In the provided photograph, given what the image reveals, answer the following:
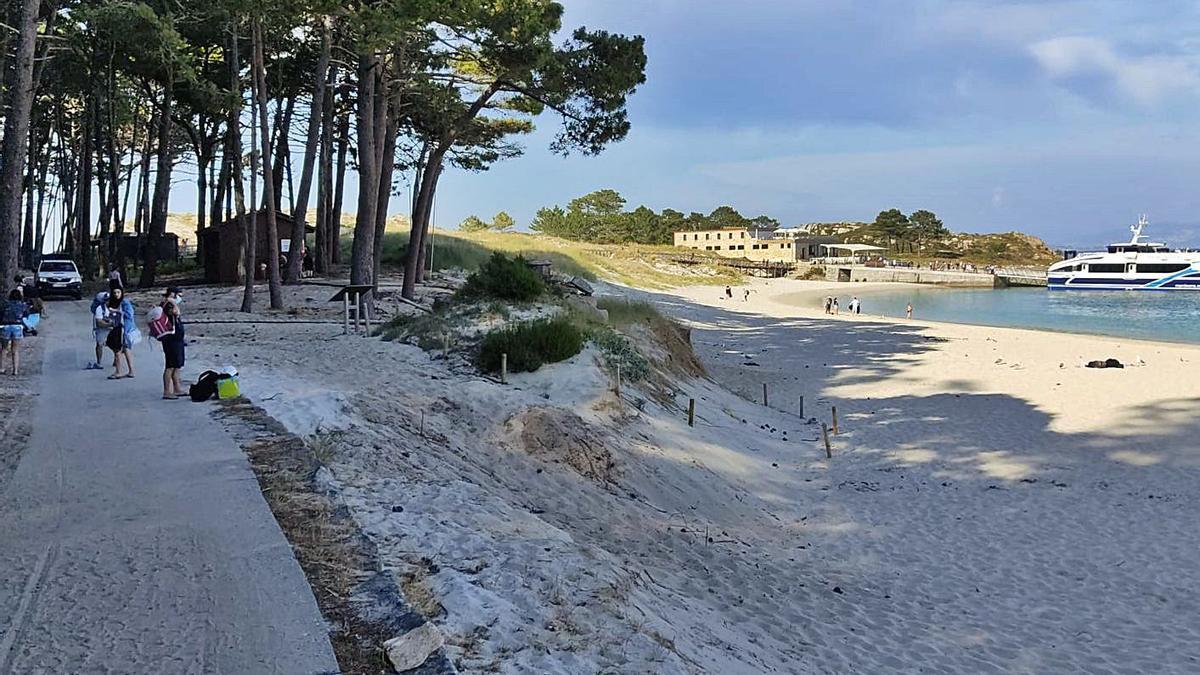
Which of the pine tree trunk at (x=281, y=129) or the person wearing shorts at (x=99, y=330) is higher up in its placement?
the pine tree trunk at (x=281, y=129)

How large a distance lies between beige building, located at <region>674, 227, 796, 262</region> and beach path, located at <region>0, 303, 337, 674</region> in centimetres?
11132

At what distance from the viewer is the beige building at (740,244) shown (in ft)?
393

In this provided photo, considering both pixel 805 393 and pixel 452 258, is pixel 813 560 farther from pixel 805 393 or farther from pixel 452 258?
pixel 452 258

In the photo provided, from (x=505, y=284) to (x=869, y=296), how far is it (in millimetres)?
65459

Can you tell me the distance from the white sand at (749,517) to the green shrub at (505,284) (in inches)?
140

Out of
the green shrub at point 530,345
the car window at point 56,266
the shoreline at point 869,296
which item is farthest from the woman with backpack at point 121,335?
the shoreline at point 869,296

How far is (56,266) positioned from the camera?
2889cm

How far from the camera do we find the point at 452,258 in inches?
2007

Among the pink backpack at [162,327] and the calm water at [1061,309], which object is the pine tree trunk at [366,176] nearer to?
the pink backpack at [162,327]

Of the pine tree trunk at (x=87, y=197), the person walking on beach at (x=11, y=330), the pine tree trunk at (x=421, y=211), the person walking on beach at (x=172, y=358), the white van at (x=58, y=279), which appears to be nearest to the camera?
the person walking on beach at (x=172, y=358)

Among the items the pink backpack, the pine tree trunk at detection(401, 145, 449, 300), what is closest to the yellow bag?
the pink backpack

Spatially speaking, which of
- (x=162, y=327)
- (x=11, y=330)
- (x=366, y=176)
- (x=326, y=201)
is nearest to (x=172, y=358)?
(x=162, y=327)

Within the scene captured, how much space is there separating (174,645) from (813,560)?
23.7ft

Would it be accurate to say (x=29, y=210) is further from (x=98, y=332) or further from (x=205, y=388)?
(x=205, y=388)
